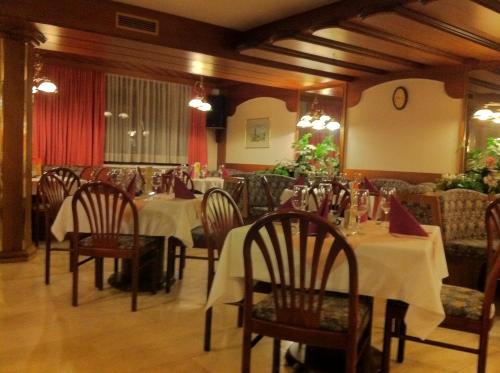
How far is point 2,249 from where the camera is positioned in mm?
4773

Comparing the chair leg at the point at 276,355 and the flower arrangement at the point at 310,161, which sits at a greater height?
the flower arrangement at the point at 310,161

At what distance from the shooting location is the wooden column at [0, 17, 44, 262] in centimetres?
468

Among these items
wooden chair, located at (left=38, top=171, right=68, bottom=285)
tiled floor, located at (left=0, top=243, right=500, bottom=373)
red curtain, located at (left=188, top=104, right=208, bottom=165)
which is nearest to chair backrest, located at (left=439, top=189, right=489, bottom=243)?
tiled floor, located at (left=0, top=243, right=500, bottom=373)

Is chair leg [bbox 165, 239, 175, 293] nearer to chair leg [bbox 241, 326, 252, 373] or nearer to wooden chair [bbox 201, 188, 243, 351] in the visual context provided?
wooden chair [bbox 201, 188, 243, 351]

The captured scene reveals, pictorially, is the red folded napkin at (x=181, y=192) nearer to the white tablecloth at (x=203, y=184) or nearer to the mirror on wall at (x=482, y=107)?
the white tablecloth at (x=203, y=184)

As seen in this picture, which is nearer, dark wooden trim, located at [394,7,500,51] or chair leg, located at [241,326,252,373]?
chair leg, located at [241,326,252,373]

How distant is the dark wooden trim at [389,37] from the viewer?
191 inches

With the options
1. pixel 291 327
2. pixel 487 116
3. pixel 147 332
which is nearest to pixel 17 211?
pixel 147 332

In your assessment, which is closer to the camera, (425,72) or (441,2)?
(441,2)

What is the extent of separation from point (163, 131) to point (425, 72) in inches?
203

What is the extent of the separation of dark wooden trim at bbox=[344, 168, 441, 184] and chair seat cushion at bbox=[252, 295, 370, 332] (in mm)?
5258

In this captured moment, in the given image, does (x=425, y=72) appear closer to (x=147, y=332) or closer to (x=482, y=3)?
(x=482, y=3)

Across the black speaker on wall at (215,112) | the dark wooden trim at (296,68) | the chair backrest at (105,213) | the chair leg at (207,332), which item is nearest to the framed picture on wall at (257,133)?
the black speaker on wall at (215,112)

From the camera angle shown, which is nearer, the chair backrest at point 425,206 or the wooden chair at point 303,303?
the wooden chair at point 303,303
